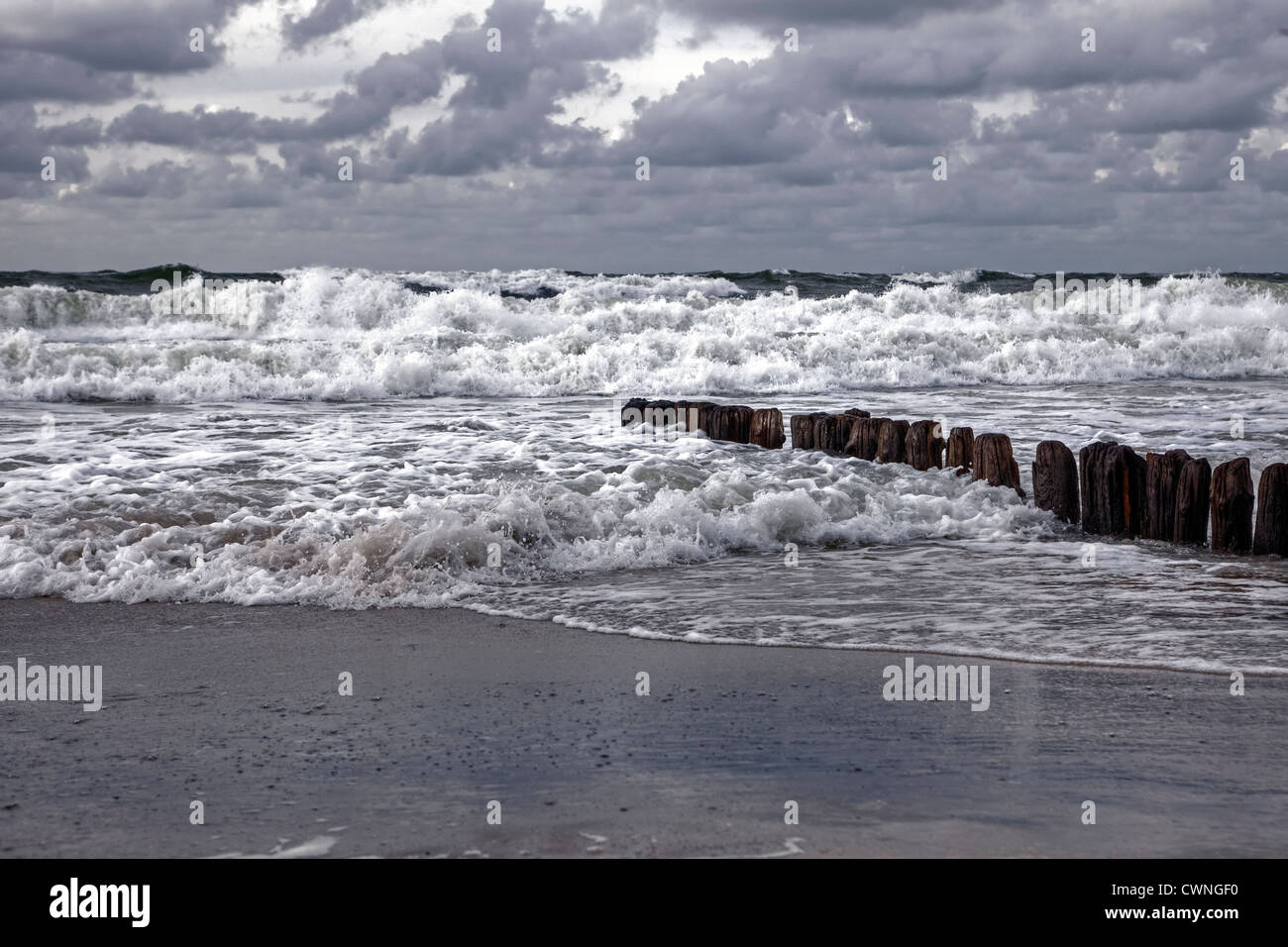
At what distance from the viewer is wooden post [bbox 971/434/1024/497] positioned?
866cm

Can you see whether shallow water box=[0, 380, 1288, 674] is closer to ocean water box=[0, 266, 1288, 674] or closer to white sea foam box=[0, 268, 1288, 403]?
ocean water box=[0, 266, 1288, 674]

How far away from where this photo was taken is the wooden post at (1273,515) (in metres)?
7.03

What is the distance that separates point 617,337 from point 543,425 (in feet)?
29.2

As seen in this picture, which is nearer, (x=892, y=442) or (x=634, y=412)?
(x=892, y=442)

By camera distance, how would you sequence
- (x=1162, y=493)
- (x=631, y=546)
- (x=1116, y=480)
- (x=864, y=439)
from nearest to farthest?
(x=631, y=546) < (x=1162, y=493) < (x=1116, y=480) < (x=864, y=439)

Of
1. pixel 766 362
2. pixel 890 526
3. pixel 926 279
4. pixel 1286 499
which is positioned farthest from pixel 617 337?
pixel 926 279

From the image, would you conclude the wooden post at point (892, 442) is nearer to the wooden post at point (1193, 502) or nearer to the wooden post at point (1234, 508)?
the wooden post at point (1193, 502)

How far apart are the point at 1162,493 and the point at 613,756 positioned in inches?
206

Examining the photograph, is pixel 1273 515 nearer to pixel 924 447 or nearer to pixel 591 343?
pixel 924 447

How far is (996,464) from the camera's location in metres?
8.71

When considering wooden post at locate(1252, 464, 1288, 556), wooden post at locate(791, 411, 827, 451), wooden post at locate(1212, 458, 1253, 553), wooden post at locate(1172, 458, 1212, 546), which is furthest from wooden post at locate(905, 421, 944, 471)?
wooden post at locate(1252, 464, 1288, 556)

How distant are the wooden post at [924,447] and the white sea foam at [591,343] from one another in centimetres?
871

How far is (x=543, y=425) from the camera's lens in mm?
12242

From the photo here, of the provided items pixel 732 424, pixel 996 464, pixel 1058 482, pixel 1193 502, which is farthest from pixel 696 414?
pixel 1193 502
